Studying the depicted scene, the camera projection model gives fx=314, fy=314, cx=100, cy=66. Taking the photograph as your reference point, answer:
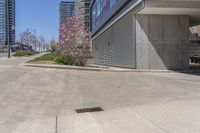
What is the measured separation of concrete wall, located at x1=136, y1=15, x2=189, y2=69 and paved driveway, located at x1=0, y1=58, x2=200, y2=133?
1065 cm

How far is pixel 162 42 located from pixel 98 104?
51.2 ft

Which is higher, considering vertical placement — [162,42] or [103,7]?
[103,7]

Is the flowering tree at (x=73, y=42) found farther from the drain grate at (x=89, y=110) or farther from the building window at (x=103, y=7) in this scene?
the drain grate at (x=89, y=110)

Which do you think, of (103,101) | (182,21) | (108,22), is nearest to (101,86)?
(103,101)

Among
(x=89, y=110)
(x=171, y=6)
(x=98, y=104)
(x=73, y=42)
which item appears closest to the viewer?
(x=89, y=110)

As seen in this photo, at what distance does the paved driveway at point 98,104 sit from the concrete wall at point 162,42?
10.7m

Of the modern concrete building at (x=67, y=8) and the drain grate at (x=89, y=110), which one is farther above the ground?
the modern concrete building at (x=67, y=8)

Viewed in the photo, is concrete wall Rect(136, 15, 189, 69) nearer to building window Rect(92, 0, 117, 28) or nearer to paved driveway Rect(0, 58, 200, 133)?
building window Rect(92, 0, 117, 28)

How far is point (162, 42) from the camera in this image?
24109mm

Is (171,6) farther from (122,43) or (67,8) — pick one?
(67,8)

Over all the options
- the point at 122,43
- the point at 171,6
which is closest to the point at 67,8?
the point at 122,43

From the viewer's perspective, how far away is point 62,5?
143 meters

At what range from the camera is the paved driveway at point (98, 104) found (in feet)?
22.1

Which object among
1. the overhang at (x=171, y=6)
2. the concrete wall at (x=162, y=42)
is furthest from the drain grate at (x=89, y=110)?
the concrete wall at (x=162, y=42)
